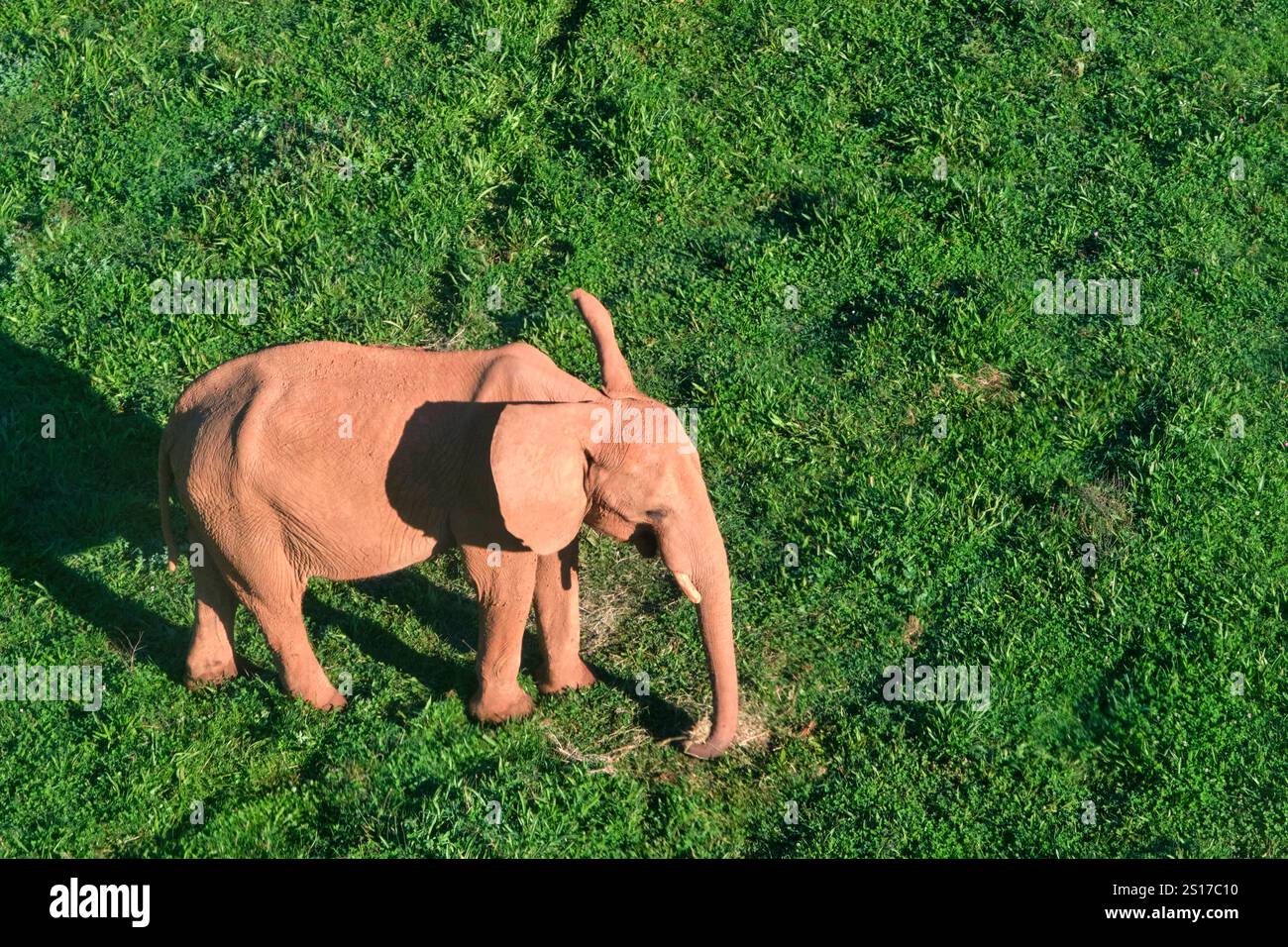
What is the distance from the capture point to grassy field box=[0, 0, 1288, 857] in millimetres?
9711

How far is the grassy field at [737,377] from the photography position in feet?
31.9

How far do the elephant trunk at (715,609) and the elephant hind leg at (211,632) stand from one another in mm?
3059

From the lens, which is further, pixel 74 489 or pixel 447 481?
pixel 74 489

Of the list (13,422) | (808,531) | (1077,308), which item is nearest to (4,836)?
(13,422)

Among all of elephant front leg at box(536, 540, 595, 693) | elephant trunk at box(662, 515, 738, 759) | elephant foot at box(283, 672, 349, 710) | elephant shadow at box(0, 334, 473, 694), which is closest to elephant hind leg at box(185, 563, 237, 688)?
elephant shadow at box(0, 334, 473, 694)

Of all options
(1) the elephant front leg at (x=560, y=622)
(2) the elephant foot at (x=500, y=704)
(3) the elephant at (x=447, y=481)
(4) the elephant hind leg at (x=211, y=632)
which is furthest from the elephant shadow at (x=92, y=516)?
(3) the elephant at (x=447, y=481)

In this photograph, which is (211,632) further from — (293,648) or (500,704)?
(500,704)

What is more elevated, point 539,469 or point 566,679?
point 539,469

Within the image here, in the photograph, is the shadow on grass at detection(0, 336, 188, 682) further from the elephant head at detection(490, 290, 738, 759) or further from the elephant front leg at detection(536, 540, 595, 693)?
the elephant head at detection(490, 290, 738, 759)

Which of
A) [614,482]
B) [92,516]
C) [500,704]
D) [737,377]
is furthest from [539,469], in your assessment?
[92,516]

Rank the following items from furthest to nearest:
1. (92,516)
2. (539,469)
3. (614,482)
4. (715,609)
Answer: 1. (92,516)
2. (715,609)
3. (614,482)
4. (539,469)

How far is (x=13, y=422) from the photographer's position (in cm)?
1230

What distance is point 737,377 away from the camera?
40.5 feet

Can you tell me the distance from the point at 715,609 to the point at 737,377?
3.69m
